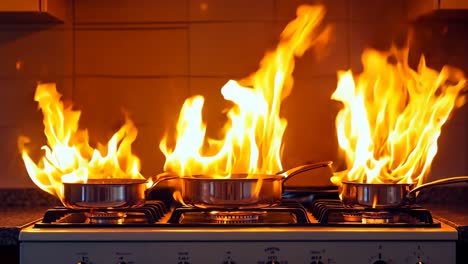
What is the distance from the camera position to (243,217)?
152cm

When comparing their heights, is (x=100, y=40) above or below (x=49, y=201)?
above

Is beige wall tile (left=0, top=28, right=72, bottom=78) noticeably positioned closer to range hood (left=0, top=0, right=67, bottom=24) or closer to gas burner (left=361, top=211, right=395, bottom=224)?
range hood (left=0, top=0, right=67, bottom=24)

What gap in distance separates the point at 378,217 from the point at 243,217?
31 centimetres

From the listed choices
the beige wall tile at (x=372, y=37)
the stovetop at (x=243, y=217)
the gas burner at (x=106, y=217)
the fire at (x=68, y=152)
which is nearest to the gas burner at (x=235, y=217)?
the stovetop at (x=243, y=217)

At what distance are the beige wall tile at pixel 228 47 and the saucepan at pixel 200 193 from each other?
0.53 meters

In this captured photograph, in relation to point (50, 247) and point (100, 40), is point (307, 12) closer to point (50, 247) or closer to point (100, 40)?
point (100, 40)

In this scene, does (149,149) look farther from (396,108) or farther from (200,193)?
(396,108)

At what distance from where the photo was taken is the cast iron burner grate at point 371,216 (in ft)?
4.67

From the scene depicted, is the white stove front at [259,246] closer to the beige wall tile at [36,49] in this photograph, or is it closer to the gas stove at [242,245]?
the gas stove at [242,245]

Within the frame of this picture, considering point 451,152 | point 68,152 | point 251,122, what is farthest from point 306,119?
point 68,152

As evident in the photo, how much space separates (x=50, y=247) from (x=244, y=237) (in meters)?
0.39

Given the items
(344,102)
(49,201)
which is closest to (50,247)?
(49,201)

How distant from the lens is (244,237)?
136 cm

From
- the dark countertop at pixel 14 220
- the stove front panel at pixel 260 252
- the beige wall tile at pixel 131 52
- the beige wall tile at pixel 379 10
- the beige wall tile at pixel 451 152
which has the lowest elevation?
the stove front panel at pixel 260 252
